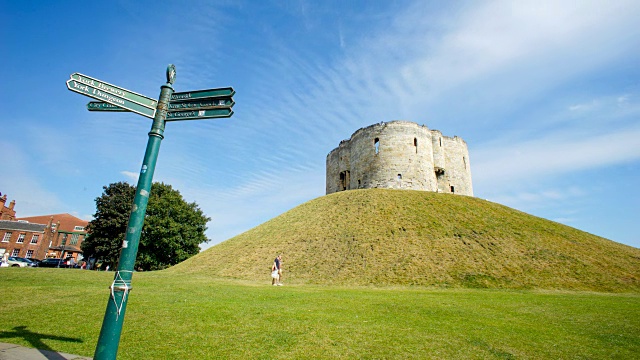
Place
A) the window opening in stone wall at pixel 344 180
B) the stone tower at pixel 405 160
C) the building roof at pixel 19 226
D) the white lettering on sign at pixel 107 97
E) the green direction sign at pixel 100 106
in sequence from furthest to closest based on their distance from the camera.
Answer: the building roof at pixel 19 226, the window opening in stone wall at pixel 344 180, the stone tower at pixel 405 160, the green direction sign at pixel 100 106, the white lettering on sign at pixel 107 97

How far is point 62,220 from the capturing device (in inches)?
2879

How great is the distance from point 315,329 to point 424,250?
1918 cm

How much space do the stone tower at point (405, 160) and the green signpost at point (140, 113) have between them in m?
36.5

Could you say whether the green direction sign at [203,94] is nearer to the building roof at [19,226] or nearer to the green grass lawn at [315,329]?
the green grass lawn at [315,329]

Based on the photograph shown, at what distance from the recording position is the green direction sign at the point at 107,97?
4785 millimetres

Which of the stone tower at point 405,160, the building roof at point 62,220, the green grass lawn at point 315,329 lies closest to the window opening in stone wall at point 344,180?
the stone tower at point 405,160

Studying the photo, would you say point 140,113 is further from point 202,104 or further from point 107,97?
point 202,104

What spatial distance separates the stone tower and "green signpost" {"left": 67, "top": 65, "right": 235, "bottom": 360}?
36.5m

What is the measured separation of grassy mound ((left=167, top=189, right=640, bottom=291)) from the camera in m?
21.1

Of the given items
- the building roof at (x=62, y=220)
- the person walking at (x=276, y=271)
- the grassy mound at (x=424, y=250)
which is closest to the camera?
the person walking at (x=276, y=271)

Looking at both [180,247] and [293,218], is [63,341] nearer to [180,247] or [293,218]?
[293,218]

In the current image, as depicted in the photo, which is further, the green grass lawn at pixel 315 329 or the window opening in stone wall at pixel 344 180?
the window opening in stone wall at pixel 344 180

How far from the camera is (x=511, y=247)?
24.9 m

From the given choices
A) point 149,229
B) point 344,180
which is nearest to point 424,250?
point 344,180
